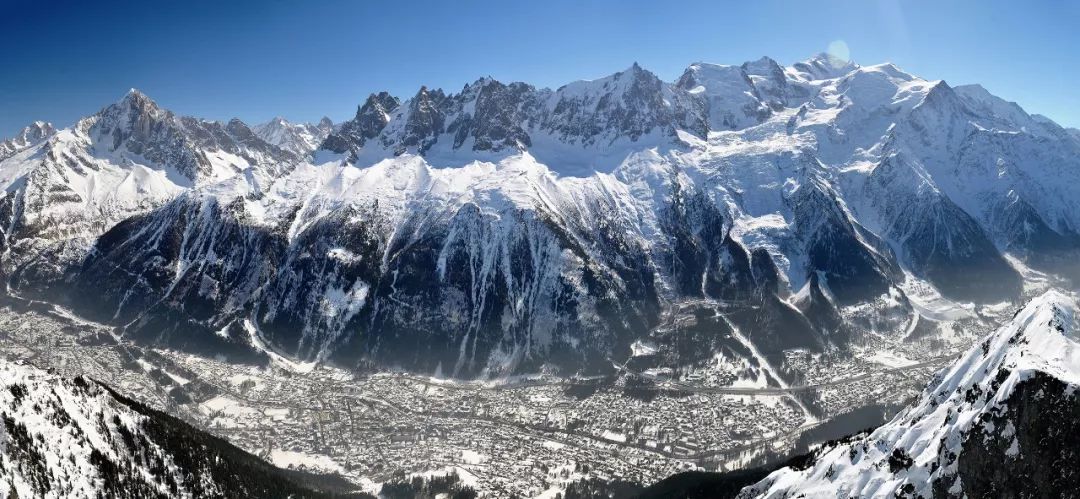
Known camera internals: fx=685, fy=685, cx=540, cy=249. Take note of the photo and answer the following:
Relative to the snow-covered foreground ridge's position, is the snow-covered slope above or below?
below

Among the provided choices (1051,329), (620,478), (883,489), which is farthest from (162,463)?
(1051,329)

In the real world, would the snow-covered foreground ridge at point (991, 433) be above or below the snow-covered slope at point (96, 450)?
above

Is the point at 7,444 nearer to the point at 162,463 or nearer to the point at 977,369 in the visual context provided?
the point at 162,463

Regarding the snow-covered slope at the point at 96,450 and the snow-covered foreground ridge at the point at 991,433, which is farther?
the snow-covered slope at the point at 96,450

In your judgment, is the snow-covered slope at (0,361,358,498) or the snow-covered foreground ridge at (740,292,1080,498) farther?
the snow-covered slope at (0,361,358,498)

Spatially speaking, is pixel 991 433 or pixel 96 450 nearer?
pixel 991 433
